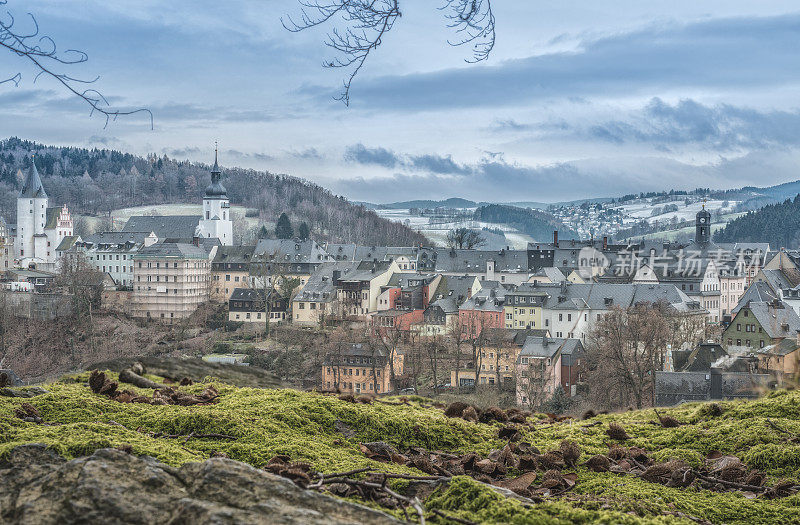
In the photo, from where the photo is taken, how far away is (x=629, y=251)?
276 ft

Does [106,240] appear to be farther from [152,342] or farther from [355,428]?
[355,428]

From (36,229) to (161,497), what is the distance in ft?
371

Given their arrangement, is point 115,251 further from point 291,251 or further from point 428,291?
point 428,291

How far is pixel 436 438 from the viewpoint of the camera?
4.12 metres

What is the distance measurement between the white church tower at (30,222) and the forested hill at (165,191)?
157 ft

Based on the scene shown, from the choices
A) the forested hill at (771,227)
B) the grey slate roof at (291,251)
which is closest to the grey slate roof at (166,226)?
the grey slate roof at (291,251)

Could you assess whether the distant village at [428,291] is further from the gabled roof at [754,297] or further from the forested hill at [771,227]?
the forested hill at [771,227]

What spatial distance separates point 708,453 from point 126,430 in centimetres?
290

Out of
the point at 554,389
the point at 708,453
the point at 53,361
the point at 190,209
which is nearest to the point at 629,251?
the point at 554,389

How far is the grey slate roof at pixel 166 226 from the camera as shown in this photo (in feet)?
329

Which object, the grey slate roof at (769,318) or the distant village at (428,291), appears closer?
the grey slate roof at (769,318)

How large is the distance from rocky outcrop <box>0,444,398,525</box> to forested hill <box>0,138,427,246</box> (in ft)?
462

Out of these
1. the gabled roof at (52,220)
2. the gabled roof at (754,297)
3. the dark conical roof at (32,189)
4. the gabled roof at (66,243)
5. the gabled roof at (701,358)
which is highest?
the dark conical roof at (32,189)

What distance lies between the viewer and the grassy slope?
272 cm
